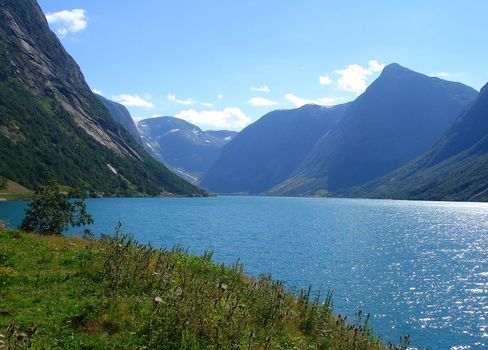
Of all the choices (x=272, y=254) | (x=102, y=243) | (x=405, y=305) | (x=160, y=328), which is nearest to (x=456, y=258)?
(x=272, y=254)

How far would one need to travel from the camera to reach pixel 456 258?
3214 inches

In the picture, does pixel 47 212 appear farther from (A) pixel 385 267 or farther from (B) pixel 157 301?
(A) pixel 385 267

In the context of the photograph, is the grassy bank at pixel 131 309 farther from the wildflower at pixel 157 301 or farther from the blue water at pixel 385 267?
the blue water at pixel 385 267

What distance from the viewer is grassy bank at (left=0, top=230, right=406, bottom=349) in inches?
590

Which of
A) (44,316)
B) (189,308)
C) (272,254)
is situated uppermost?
(189,308)

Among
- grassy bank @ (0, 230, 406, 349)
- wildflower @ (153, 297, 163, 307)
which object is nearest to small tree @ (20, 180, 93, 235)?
grassy bank @ (0, 230, 406, 349)

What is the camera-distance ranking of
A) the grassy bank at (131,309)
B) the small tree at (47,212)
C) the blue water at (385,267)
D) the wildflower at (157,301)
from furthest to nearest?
the small tree at (47,212) → the blue water at (385,267) → the wildflower at (157,301) → the grassy bank at (131,309)

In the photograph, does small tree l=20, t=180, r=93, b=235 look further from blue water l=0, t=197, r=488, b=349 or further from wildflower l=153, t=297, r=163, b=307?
wildflower l=153, t=297, r=163, b=307

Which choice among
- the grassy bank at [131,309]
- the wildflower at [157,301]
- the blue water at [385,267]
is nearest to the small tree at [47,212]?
the grassy bank at [131,309]

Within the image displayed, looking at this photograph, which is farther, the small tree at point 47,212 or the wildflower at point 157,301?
the small tree at point 47,212

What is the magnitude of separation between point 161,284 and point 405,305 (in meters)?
35.8

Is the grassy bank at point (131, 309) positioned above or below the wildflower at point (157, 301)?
below

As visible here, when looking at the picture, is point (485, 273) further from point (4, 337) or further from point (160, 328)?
point (4, 337)

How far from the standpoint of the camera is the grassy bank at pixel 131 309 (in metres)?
15.0
